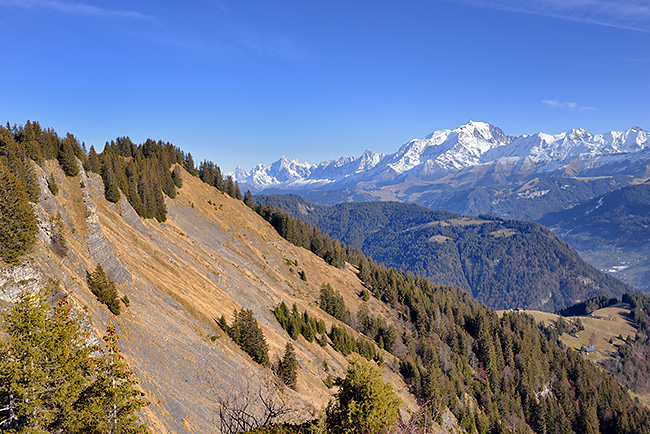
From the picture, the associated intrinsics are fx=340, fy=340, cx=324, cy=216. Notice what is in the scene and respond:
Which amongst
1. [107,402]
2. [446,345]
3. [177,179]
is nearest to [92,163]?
[177,179]

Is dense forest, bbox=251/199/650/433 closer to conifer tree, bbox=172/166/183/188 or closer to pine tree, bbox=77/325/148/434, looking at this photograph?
conifer tree, bbox=172/166/183/188

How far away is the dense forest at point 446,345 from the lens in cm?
7556

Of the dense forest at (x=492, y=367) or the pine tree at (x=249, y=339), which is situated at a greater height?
the pine tree at (x=249, y=339)

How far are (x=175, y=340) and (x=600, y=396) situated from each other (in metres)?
154

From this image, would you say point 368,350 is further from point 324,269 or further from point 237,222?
point 237,222

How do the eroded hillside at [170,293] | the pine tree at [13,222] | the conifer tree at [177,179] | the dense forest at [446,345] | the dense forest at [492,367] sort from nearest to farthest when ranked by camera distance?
the pine tree at [13,222], the eroded hillside at [170,293], the dense forest at [446,345], the dense forest at [492,367], the conifer tree at [177,179]

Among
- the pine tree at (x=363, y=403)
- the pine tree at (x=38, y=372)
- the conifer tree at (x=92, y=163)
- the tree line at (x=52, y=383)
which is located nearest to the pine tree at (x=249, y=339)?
the pine tree at (x=363, y=403)

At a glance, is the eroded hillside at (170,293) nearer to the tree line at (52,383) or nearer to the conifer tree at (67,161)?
the conifer tree at (67,161)

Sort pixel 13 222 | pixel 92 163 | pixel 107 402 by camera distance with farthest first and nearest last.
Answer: pixel 92 163
pixel 13 222
pixel 107 402

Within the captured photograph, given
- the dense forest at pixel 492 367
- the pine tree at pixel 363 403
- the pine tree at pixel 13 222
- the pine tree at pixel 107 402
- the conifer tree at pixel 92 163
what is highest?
the conifer tree at pixel 92 163

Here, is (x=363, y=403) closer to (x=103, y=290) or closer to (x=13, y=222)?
(x=103, y=290)

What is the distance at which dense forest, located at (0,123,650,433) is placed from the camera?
75.6 meters

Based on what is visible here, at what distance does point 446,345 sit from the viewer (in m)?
116

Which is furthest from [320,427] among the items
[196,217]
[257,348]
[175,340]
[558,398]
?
[558,398]
